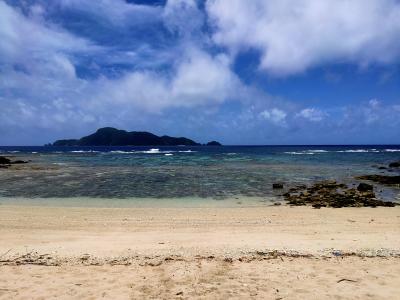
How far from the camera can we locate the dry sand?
240 inches

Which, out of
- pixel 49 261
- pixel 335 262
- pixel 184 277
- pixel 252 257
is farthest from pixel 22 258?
pixel 335 262

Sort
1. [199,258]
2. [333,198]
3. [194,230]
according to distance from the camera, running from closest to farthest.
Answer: [199,258]
[194,230]
[333,198]

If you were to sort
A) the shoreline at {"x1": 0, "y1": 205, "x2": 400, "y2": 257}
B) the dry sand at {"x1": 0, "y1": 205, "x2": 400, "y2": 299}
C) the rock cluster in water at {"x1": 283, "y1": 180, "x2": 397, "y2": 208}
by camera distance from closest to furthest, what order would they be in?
the dry sand at {"x1": 0, "y1": 205, "x2": 400, "y2": 299} < the shoreline at {"x1": 0, "y1": 205, "x2": 400, "y2": 257} < the rock cluster in water at {"x1": 283, "y1": 180, "x2": 397, "y2": 208}

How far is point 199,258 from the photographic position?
7.70 meters

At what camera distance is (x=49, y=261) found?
24.7 feet

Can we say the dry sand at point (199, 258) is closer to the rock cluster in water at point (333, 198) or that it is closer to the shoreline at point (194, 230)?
the shoreline at point (194, 230)

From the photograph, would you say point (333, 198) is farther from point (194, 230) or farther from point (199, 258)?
point (199, 258)

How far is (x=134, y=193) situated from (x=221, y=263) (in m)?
14.0

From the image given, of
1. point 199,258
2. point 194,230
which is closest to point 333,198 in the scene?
point 194,230

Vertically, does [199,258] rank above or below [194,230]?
above

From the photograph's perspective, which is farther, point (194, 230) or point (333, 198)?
point (333, 198)

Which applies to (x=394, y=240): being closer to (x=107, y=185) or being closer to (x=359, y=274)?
(x=359, y=274)

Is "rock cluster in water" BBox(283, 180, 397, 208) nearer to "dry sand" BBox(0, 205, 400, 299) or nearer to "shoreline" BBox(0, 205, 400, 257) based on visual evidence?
"shoreline" BBox(0, 205, 400, 257)

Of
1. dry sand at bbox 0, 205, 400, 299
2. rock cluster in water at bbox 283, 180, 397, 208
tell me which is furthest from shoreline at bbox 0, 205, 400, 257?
rock cluster in water at bbox 283, 180, 397, 208
